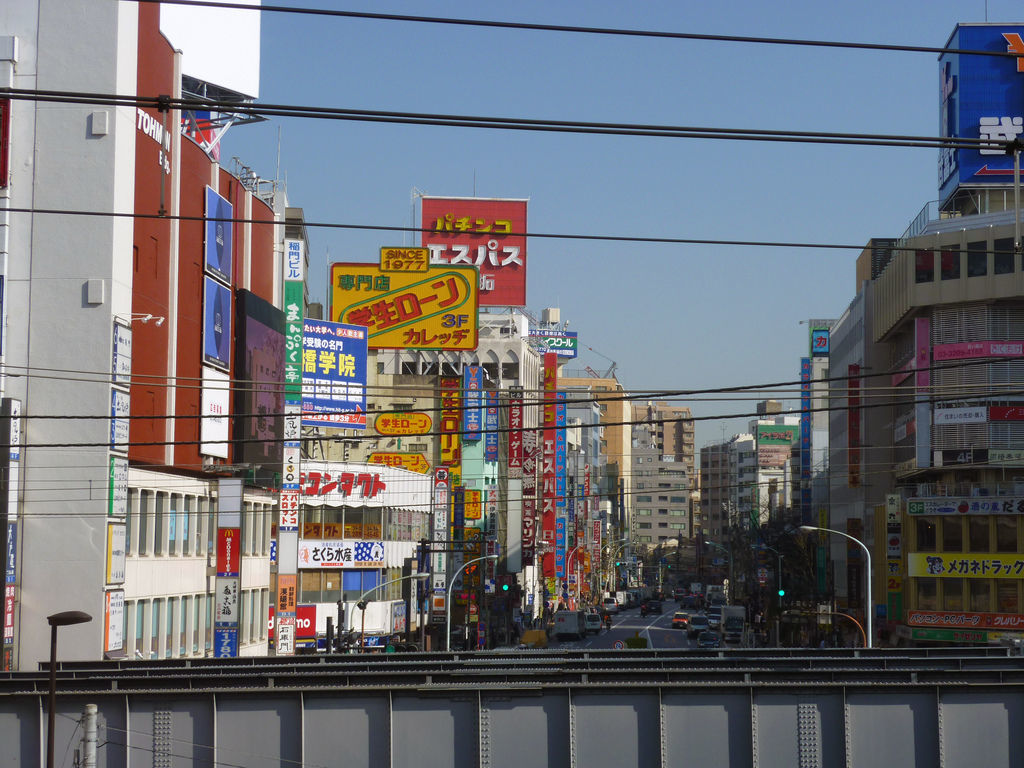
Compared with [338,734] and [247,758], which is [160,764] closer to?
[247,758]

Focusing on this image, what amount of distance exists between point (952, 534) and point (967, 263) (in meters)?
15.6

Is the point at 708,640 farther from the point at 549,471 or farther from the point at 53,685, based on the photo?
the point at 53,685

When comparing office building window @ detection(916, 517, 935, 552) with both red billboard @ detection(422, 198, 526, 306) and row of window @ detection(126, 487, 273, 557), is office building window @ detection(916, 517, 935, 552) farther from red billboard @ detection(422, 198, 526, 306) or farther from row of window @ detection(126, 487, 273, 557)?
red billboard @ detection(422, 198, 526, 306)

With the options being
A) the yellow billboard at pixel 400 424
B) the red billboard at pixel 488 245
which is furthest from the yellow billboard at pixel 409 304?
the red billboard at pixel 488 245

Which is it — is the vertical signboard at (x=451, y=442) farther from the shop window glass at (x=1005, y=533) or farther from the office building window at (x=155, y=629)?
the office building window at (x=155, y=629)

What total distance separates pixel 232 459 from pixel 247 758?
43.2m

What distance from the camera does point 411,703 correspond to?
2386cm

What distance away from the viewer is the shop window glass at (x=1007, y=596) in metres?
70.6

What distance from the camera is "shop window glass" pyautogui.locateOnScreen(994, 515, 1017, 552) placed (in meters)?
71.4

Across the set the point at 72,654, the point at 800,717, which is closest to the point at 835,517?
the point at 72,654

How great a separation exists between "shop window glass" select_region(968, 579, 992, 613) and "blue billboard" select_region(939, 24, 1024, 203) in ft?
76.1

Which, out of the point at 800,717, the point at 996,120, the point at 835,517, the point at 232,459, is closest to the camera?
the point at 800,717

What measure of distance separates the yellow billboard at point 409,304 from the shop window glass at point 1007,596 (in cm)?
3684

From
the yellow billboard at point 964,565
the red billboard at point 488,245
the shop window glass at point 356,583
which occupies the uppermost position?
the red billboard at point 488,245
